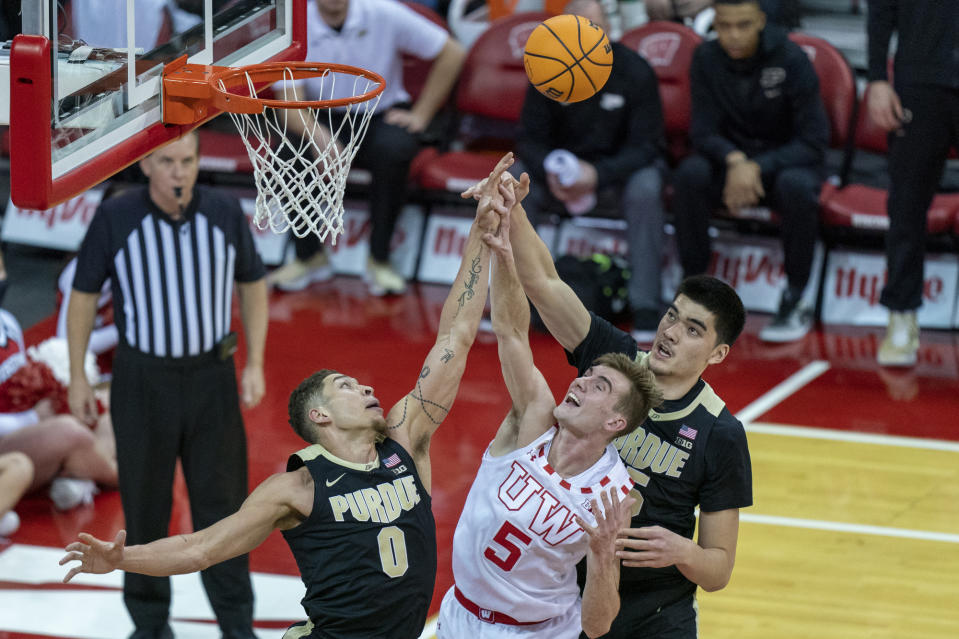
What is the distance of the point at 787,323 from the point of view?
9.56 meters

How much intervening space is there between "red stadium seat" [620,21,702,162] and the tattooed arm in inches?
230

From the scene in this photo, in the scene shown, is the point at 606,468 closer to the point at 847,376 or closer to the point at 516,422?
the point at 516,422

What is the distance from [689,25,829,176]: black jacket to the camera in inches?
373

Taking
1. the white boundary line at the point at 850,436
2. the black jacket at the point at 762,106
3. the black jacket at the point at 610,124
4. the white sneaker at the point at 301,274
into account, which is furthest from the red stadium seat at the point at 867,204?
the white sneaker at the point at 301,274

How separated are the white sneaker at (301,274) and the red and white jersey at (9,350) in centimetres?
332

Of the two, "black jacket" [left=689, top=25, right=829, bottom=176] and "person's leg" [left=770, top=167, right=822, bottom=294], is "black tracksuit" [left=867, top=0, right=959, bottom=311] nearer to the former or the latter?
"person's leg" [left=770, top=167, right=822, bottom=294]

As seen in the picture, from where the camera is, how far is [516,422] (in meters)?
4.79

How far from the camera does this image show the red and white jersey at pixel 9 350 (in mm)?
7066

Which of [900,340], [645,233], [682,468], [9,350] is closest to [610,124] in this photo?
[645,233]

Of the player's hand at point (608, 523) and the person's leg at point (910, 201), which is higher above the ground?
the player's hand at point (608, 523)

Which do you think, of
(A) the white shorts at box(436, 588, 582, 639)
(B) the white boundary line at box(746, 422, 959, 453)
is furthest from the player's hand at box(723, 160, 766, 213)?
(A) the white shorts at box(436, 588, 582, 639)

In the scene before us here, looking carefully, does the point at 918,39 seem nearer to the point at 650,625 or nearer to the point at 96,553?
the point at 650,625

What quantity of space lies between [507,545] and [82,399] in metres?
2.44

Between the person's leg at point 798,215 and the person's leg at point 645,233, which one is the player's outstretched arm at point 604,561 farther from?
the person's leg at point 798,215
